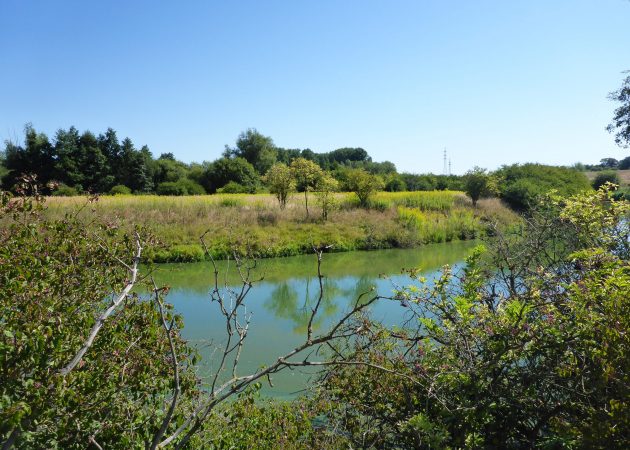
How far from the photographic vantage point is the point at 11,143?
131 ft

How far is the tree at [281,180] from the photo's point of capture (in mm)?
24312

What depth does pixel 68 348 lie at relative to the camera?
2.43 meters

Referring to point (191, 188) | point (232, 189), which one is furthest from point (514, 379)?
point (191, 188)

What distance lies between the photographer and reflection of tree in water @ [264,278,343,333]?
35.6 ft

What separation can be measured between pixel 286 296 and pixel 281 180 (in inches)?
455

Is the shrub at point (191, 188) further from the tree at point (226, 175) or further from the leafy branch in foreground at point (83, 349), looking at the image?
the leafy branch in foreground at point (83, 349)

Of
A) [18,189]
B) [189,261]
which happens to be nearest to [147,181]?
[189,261]

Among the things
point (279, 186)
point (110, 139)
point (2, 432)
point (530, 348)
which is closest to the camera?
point (2, 432)

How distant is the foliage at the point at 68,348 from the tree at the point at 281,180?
805 inches

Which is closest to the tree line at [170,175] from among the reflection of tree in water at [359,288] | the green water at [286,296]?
the green water at [286,296]

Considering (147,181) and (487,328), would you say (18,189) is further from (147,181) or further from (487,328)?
(147,181)

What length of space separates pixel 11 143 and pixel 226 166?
1798 centimetres

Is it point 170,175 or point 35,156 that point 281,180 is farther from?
point 35,156

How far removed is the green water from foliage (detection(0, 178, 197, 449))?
0.54 m
